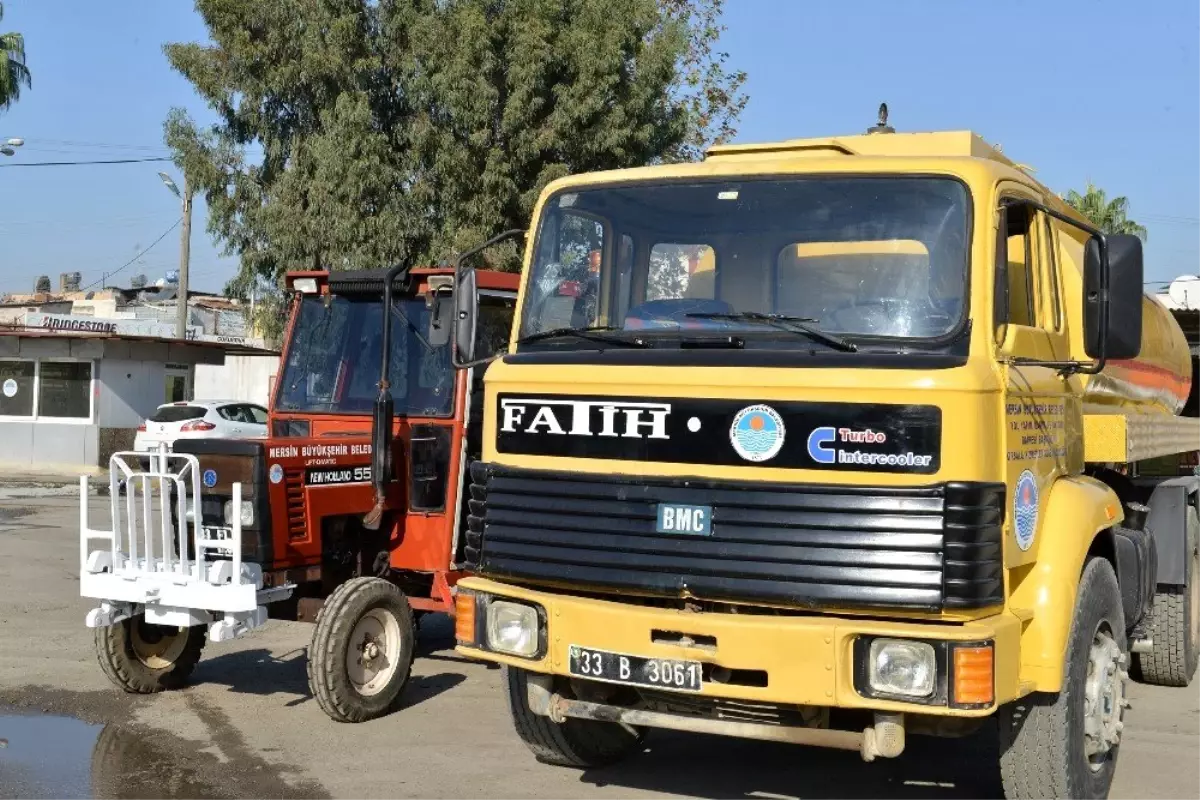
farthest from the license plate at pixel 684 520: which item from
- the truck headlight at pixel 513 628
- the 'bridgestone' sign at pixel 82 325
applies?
the 'bridgestone' sign at pixel 82 325

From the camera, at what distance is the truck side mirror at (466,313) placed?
19.7 ft

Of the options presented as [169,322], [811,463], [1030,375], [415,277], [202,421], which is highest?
[169,322]

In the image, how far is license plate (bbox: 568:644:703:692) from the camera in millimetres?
4887

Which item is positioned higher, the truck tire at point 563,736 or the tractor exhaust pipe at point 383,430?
the tractor exhaust pipe at point 383,430

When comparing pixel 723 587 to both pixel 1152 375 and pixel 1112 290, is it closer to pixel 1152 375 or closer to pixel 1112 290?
pixel 1112 290

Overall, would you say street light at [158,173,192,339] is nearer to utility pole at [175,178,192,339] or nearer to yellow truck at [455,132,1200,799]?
utility pole at [175,178,192,339]

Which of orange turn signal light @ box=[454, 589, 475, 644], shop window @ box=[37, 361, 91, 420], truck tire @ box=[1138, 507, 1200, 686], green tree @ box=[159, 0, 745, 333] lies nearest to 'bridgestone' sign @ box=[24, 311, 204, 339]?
shop window @ box=[37, 361, 91, 420]

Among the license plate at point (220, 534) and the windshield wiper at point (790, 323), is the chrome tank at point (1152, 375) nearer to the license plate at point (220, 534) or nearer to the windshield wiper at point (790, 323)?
the windshield wiper at point (790, 323)

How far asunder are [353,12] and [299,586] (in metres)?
15.6

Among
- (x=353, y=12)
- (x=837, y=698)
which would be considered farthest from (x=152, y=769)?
(x=353, y=12)

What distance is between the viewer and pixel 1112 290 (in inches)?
206

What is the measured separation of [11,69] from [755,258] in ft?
96.3

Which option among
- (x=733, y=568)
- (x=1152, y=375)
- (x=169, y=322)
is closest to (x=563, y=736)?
(x=733, y=568)

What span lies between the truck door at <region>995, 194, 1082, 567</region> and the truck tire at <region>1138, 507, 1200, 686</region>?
111 inches
